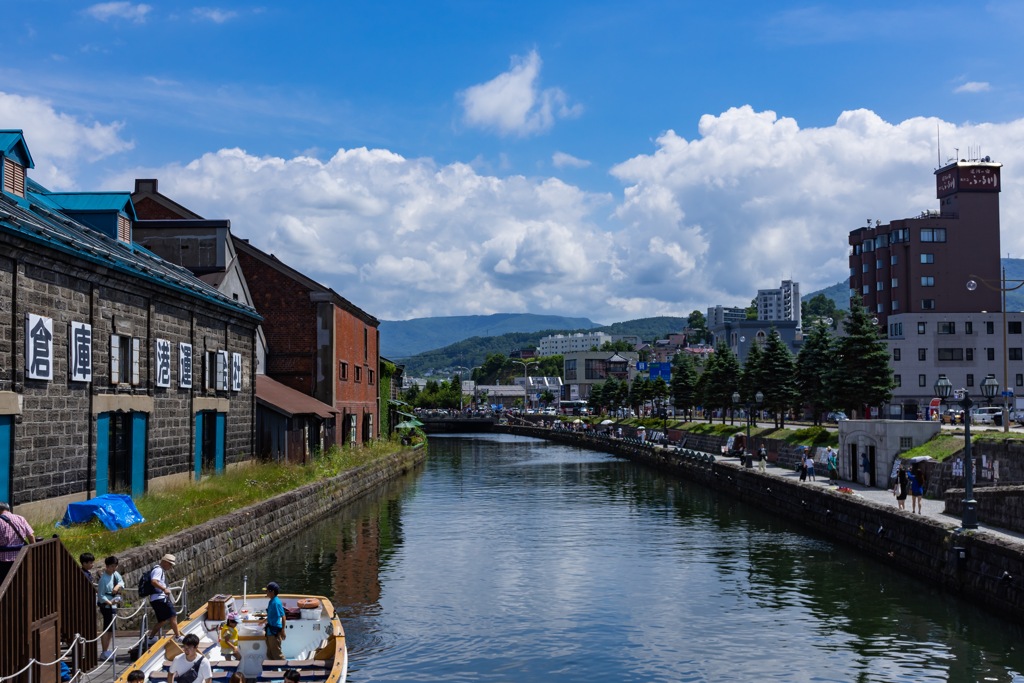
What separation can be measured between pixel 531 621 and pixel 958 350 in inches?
3897

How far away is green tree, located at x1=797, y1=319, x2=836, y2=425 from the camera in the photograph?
66625 millimetres

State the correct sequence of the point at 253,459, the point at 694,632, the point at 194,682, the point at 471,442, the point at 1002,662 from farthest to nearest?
the point at 471,442 → the point at 253,459 → the point at 694,632 → the point at 1002,662 → the point at 194,682

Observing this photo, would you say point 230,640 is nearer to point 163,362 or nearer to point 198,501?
point 198,501

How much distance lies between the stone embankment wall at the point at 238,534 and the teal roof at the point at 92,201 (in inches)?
519

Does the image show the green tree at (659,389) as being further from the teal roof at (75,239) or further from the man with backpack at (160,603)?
the man with backpack at (160,603)

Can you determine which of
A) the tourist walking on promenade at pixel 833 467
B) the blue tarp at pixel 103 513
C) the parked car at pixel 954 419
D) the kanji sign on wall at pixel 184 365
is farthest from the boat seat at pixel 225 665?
the parked car at pixel 954 419

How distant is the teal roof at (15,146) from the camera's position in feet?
100

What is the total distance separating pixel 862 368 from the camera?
63.8 metres

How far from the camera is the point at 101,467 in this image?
3056 cm

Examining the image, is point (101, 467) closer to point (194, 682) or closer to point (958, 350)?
point (194, 682)

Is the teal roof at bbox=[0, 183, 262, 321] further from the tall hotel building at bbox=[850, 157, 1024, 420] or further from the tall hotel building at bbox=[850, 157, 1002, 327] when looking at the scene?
Answer: the tall hotel building at bbox=[850, 157, 1002, 327]

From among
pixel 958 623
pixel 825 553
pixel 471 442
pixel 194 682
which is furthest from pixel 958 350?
pixel 194 682

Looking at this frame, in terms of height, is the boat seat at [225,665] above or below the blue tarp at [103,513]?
below

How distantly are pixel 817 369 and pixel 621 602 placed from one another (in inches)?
1963
